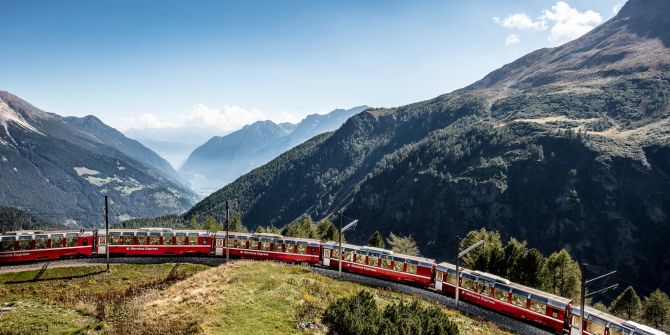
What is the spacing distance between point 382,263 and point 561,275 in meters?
37.1

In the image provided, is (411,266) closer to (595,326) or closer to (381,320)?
(595,326)

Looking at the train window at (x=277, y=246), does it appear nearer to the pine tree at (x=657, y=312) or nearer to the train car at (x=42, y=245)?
the train car at (x=42, y=245)

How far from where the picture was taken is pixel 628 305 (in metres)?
72.6

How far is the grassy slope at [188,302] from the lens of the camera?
27.0 metres

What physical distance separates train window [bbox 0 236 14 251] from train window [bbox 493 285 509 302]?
52169 mm

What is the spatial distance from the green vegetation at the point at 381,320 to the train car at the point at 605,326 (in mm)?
14071

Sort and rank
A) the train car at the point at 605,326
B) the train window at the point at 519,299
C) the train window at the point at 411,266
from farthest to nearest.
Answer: the train window at the point at 411,266 → the train window at the point at 519,299 → the train car at the point at 605,326

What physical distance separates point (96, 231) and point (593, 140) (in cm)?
20929

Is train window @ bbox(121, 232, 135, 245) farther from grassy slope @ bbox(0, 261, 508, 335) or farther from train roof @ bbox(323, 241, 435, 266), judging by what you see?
train roof @ bbox(323, 241, 435, 266)

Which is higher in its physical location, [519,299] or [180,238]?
[180,238]

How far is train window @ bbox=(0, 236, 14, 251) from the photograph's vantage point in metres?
48.6

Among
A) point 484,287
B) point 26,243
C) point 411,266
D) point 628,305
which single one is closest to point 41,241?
point 26,243

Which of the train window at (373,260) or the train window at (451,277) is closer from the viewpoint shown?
the train window at (451,277)

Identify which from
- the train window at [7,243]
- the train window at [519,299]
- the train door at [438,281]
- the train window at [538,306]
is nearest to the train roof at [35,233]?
the train window at [7,243]
